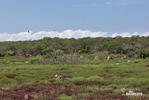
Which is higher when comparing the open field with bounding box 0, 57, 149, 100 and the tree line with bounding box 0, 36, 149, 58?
the tree line with bounding box 0, 36, 149, 58

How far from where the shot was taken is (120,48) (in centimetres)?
9575

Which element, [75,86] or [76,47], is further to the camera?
[76,47]

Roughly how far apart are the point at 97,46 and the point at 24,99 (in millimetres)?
103500

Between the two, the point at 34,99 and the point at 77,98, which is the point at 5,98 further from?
the point at 77,98

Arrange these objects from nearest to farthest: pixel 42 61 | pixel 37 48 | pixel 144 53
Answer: pixel 42 61
pixel 144 53
pixel 37 48

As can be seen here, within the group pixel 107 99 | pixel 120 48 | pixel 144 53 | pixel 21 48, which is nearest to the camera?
pixel 107 99

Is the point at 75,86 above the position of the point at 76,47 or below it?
below

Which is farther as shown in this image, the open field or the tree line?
the tree line

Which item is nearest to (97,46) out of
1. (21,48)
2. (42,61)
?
(21,48)

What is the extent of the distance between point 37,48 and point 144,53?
50.4 metres

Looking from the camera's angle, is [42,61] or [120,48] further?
[120,48]

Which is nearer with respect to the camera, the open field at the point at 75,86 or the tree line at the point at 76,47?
the open field at the point at 75,86

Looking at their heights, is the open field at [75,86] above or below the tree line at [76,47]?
below

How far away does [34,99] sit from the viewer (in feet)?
51.9
